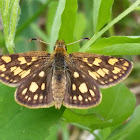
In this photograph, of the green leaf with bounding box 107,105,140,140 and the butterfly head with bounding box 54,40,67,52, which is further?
the green leaf with bounding box 107,105,140,140

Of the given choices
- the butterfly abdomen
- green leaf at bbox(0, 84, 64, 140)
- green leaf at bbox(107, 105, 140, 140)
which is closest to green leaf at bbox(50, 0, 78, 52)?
the butterfly abdomen

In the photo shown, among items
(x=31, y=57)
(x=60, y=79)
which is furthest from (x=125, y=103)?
(x=31, y=57)

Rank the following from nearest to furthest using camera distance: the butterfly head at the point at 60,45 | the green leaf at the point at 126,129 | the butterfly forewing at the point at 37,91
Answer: the butterfly forewing at the point at 37,91 < the butterfly head at the point at 60,45 < the green leaf at the point at 126,129

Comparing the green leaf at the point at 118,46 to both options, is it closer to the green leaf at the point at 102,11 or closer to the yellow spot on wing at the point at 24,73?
the green leaf at the point at 102,11

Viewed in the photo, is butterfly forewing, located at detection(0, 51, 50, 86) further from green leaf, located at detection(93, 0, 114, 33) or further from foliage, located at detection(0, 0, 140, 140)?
green leaf, located at detection(93, 0, 114, 33)

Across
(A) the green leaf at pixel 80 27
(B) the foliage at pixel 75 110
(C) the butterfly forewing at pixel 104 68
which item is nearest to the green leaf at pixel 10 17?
(B) the foliage at pixel 75 110
